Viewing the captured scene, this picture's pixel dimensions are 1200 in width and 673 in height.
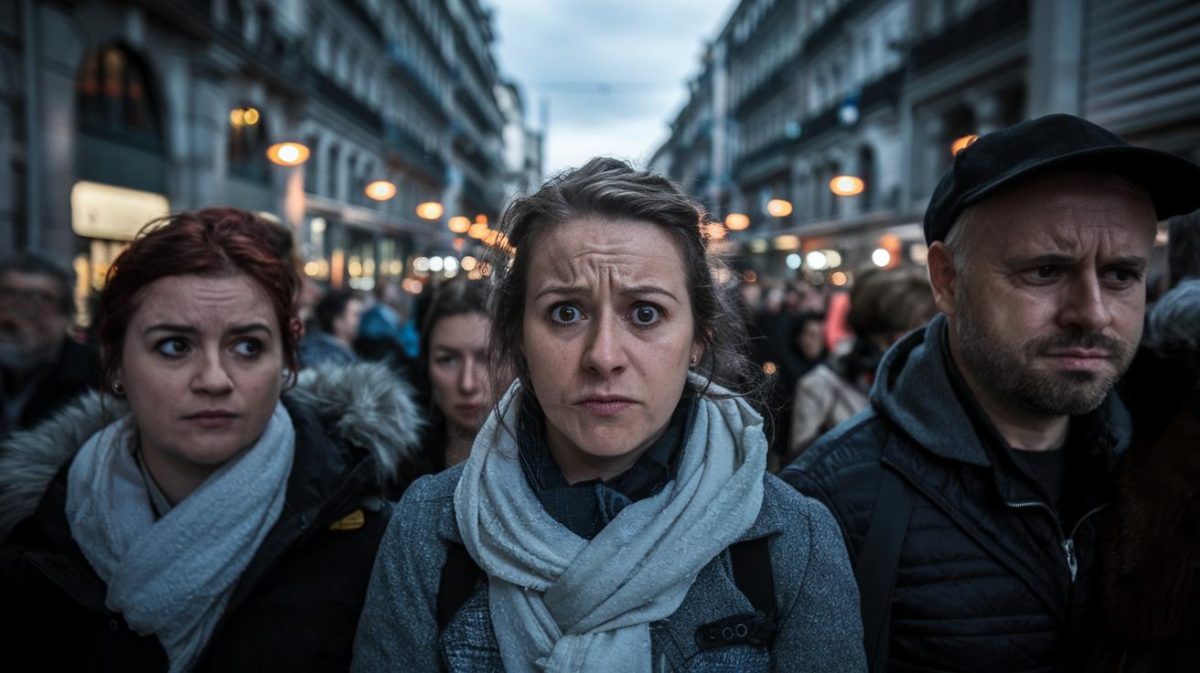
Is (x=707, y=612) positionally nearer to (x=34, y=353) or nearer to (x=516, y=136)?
(x=34, y=353)

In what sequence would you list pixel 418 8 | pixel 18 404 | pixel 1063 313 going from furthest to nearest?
pixel 418 8 → pixel 18 404 → pixel 1063 313

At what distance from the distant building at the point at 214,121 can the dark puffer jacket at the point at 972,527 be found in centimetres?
109

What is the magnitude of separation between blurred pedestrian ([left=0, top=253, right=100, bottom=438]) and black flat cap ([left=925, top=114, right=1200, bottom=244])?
377 cm

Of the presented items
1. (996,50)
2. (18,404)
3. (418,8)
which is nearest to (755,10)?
(418,8)

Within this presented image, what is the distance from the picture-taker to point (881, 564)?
1.86m

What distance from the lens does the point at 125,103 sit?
48.7 feet

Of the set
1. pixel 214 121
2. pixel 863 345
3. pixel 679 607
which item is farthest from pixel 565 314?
pixel 214 121

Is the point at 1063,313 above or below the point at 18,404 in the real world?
above

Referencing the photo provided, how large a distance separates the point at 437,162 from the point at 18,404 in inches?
1660

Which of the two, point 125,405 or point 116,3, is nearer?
point 125,405

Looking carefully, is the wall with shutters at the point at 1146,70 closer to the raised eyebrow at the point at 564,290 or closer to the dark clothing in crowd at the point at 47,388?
the raised eyebrow at the point at 564,290

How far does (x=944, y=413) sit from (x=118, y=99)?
1600 centimetres

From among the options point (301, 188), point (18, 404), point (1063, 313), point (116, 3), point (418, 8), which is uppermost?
point (418, 8)

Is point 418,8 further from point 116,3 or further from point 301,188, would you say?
point 116,3
